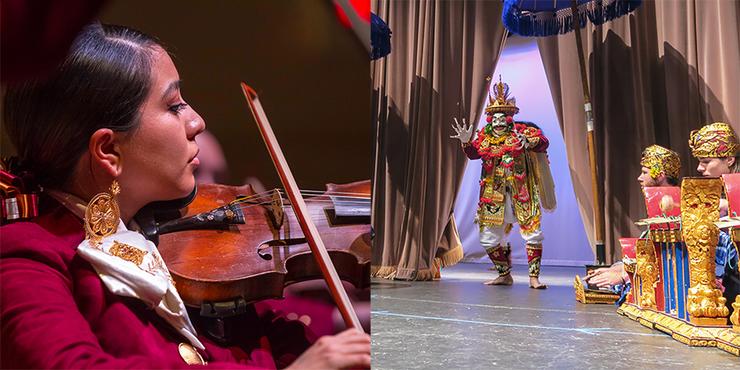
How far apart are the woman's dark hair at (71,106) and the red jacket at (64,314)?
0.06 m

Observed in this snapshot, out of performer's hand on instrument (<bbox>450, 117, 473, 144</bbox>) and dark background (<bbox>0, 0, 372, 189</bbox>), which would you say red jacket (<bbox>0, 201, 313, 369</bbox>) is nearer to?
dark background (<bbox>0, 0, 372, 189</bbox>)

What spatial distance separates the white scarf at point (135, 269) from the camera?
63 cm

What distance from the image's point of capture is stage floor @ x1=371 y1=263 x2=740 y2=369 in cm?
191

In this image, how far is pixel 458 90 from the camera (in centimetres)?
539

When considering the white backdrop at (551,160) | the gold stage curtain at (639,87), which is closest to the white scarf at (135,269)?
the gold stage curtain at (639,87)

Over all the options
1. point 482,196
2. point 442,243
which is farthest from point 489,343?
point 442,243

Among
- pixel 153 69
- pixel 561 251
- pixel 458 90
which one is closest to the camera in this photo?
pixel 153 69

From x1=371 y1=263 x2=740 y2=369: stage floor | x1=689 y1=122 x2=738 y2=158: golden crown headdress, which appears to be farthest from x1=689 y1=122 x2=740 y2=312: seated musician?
x1=371 y1=263 x2=740 y2=369: stage floor

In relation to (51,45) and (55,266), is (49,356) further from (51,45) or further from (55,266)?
(51,45)

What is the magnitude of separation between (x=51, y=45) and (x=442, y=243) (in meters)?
4.95

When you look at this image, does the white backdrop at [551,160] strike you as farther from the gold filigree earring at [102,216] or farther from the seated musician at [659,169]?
the gold filigree earring at [102,216]

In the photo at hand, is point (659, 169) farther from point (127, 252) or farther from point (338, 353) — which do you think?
point (127, 252)

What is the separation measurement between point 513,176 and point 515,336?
229 cm

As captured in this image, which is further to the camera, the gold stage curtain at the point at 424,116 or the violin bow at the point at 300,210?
the gold stage curtain at the point at 424,116
